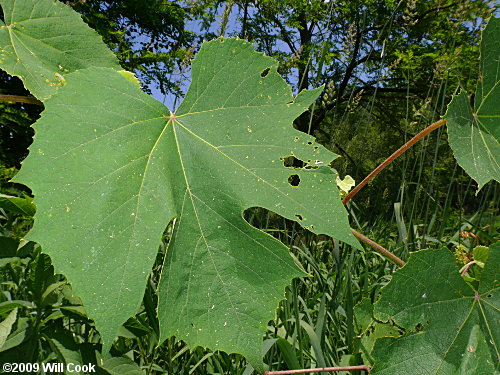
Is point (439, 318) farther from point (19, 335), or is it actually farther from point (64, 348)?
point (19, 335)

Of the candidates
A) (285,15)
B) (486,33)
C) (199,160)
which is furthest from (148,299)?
(285,15)

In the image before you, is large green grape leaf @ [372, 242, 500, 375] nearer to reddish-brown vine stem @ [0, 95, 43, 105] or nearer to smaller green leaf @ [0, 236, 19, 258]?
reddish-brown vine stem @ [0, 95, 43, 105]

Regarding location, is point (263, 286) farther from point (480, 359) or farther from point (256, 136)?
point (480, 359)

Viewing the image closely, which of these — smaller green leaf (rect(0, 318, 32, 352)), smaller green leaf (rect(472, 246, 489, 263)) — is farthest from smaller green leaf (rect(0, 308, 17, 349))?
smaller green leaf (rect(472, 246, 489, 263))

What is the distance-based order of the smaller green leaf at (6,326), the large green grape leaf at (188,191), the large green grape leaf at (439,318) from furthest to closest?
the smaller green leaf at (6,326), the large green grape leaf at (439,318), the large green grape leaf at (188,191)

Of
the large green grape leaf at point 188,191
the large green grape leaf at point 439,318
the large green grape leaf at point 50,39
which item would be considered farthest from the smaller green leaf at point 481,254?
the large green grape leaf at point 50,39

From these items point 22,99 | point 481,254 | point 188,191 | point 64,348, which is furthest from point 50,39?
point 481,254

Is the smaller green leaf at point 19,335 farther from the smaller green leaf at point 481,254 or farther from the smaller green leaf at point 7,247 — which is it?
the smaller green leaf at point 481,254

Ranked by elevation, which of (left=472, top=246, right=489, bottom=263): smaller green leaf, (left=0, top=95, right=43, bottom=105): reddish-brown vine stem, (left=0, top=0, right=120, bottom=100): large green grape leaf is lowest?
(left=472, top=246, right=489, bottom=263): smaller green leaf
